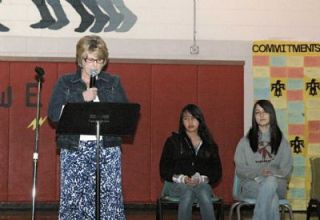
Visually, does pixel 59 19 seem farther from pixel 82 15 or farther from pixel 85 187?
pixel 85 187

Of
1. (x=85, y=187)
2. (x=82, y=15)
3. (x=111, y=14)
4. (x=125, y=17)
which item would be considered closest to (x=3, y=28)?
(x=82, y=15)

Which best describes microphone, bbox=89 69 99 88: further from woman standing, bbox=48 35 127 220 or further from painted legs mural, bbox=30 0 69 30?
painted legs mural, bbox=30 0 69 30

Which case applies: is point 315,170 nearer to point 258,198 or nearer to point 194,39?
point 258,198

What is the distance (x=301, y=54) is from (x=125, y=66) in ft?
6.62

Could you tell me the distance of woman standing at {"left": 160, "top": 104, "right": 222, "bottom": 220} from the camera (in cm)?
436

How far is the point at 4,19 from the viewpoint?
5898mm

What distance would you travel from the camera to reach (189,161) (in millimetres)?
4629

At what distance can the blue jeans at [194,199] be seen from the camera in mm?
4328

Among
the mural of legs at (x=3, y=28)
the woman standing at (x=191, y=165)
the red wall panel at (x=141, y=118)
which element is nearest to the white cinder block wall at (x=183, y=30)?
the mural of legs at (x=3, y=28)

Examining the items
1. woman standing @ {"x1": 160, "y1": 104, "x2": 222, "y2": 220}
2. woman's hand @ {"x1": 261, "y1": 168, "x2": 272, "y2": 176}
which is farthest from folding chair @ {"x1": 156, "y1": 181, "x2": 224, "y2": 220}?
woman's hand @ {"x1": 261, "y1": 168, "x2": 272, "y2": 176}

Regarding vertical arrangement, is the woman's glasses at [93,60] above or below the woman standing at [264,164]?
above

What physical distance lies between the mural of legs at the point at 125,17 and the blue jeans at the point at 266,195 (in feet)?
8.38

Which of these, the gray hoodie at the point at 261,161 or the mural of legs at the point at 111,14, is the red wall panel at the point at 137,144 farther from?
the gray hoodie at the point at 261,161

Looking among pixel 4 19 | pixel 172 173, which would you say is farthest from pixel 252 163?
pixel 4 19
